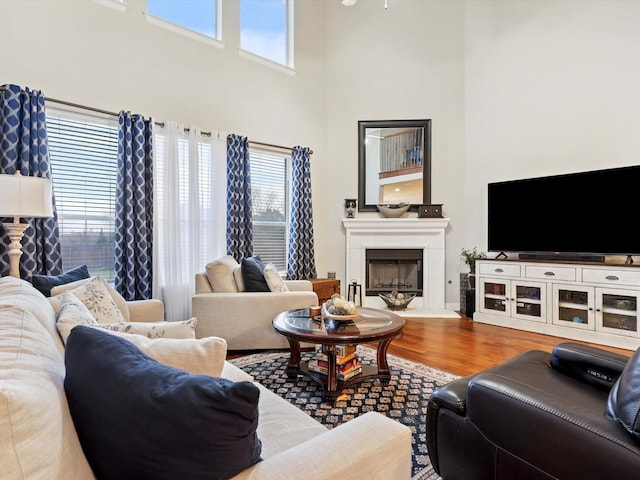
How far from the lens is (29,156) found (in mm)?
2803

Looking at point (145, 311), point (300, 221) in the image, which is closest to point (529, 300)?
point (300, 221)

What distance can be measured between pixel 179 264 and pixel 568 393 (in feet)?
11.1

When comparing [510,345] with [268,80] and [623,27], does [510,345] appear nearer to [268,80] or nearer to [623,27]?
[623,27]

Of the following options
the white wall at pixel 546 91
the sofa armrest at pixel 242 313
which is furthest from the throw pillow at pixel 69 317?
the white wall at pixel 546 91

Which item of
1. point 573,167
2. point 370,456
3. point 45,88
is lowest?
point 370,456

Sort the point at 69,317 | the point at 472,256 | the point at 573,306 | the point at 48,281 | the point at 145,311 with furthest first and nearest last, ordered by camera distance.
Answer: the point at 472,256
the point at 573,306
the point at 145,311
the point at 48,281
the point at 69,317

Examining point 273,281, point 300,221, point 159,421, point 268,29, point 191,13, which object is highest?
point 268,29

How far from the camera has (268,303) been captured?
9.89 feet

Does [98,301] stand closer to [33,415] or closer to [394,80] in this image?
[33,415]

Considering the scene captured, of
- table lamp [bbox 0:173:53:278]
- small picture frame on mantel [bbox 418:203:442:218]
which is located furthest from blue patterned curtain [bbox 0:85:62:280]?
small picture frame on mantel [bbox 418:203:442:218]

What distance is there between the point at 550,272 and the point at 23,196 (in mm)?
4734

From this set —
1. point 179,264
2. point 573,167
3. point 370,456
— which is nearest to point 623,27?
point 573,167

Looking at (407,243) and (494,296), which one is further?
(407,243)

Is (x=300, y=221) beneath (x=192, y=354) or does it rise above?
above
